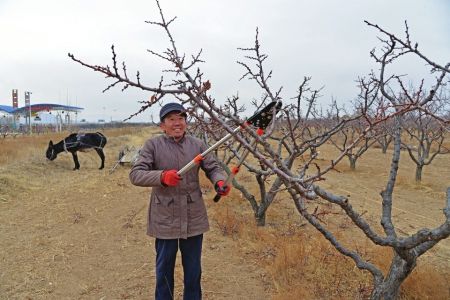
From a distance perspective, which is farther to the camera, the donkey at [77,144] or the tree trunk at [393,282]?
the donkey at [77,144]

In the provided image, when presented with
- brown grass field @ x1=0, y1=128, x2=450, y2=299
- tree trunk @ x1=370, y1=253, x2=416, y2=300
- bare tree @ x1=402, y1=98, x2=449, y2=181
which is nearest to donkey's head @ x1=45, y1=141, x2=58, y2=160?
brown grass field @ x1=0, y1=128, x2=450, y2=299

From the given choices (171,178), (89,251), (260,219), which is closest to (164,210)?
(171,178)

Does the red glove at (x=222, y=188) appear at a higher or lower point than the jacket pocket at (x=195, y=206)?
higher

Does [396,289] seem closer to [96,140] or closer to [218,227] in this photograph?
[218,227]

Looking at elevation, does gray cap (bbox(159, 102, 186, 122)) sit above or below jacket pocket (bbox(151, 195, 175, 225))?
above

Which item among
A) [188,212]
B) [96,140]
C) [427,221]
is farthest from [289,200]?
[96,140]

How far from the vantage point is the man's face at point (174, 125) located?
2.73 metres

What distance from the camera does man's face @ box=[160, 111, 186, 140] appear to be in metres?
2.73

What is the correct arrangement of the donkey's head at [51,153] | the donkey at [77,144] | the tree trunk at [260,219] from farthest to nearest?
the donkey's head at [51,153] < the donkey at [77,144] < the tree trunk at [260,219]

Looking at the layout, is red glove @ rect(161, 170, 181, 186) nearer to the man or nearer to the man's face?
the man

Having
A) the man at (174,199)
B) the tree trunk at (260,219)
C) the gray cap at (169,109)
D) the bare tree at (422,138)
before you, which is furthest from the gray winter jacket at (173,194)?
the bare tree at (422,138)

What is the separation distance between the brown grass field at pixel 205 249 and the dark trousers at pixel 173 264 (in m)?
0.78

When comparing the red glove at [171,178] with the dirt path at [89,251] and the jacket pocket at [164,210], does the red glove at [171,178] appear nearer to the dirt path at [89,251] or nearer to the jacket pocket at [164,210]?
the jacket pocket at [164,210]

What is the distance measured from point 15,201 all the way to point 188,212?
21.2 feet
